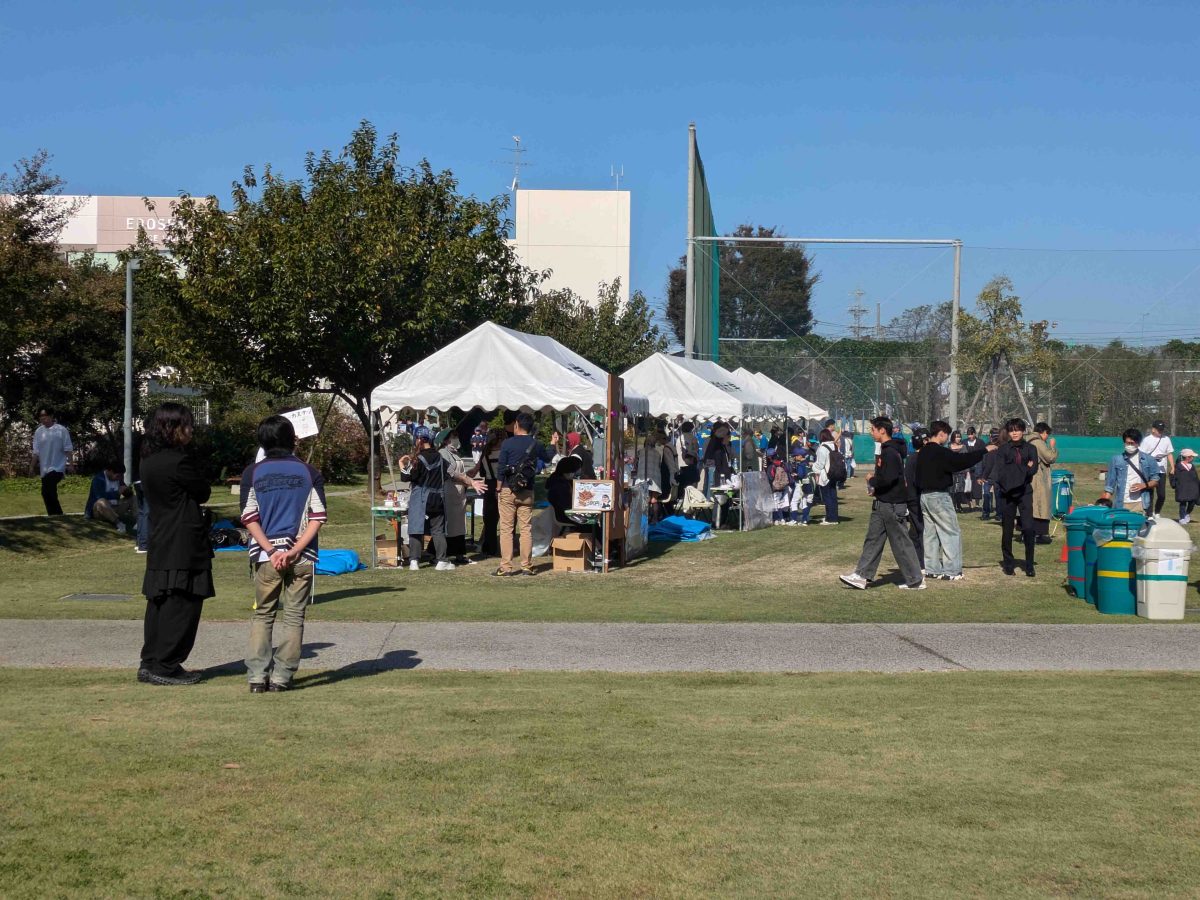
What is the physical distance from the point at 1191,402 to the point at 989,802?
1558 inches

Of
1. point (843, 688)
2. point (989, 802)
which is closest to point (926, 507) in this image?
point (843, 688)

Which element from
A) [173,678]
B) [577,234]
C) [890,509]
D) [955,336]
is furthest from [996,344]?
[577,234]

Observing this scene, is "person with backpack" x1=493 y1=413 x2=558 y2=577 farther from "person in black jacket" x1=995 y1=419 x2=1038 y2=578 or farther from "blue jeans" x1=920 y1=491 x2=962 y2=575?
"person in black jacket" x1=995 y1=419 x2=1038 y2=578

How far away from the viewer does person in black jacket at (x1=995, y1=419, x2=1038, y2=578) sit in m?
16.5

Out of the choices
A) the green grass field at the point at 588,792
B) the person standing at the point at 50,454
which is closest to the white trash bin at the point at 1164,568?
the green grass field at the point at 588,792

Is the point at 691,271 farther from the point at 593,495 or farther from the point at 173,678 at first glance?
the point at 173,678

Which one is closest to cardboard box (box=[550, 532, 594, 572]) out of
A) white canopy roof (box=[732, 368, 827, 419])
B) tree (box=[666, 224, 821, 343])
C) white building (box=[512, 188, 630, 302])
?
white canopy roof (box=[732, 368, 827, 419])

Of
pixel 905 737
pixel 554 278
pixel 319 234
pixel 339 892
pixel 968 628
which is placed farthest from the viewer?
pixel 554 278

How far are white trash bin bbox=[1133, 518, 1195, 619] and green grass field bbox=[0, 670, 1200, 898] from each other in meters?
4.44

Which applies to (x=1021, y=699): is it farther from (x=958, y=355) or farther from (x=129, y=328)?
(x=958, y=355)

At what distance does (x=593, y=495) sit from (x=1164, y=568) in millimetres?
6567

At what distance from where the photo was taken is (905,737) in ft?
24.0

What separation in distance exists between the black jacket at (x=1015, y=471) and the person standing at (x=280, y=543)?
10.7m

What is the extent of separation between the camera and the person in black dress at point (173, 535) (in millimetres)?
8305
